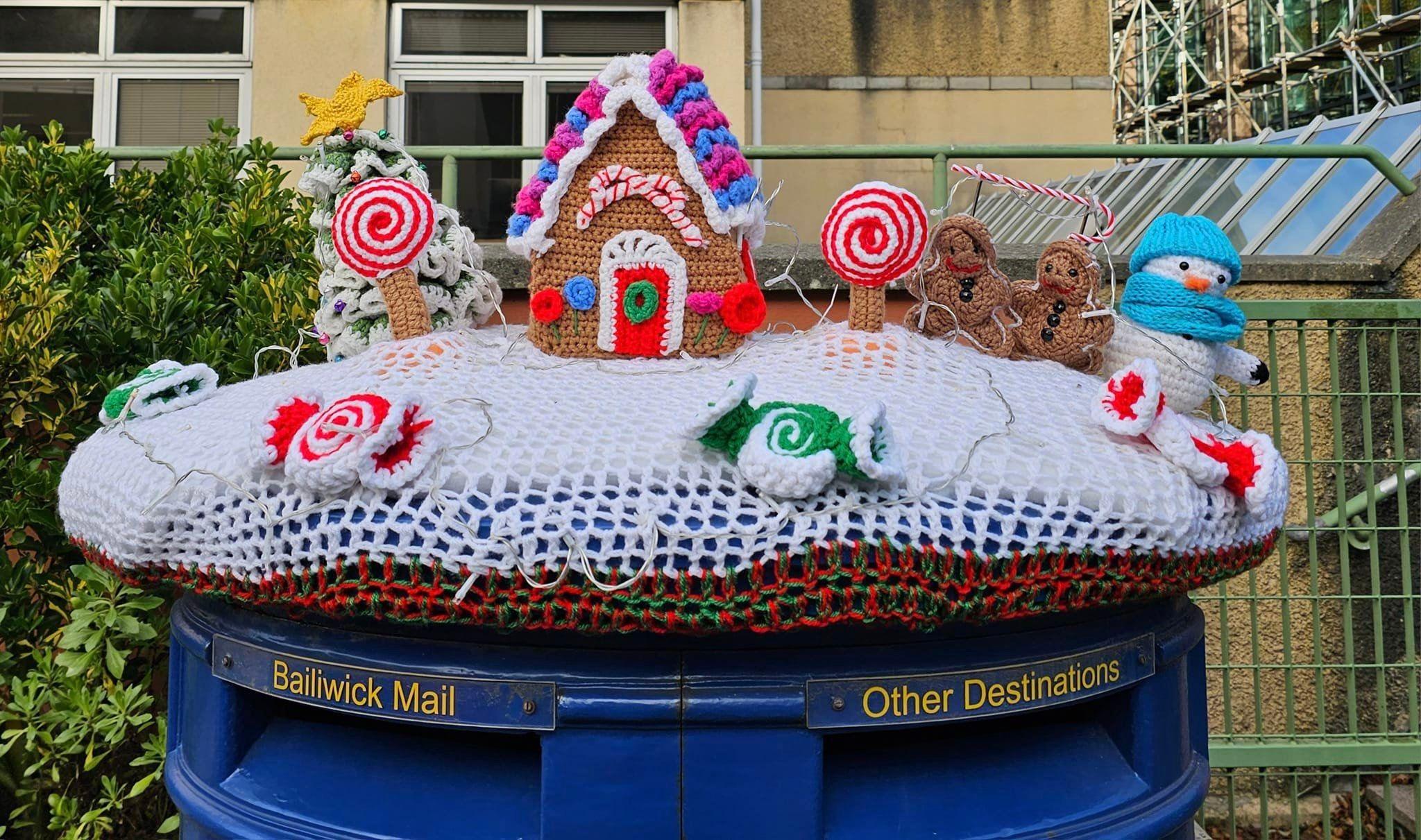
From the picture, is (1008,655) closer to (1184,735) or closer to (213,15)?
(1184,735)

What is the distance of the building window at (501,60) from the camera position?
19.9 ft

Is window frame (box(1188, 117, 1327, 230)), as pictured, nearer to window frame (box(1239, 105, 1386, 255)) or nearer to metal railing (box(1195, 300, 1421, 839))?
window frame (box(1239, 105, 1386, 255))

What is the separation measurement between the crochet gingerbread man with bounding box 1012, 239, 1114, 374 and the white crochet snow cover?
0.36 feet

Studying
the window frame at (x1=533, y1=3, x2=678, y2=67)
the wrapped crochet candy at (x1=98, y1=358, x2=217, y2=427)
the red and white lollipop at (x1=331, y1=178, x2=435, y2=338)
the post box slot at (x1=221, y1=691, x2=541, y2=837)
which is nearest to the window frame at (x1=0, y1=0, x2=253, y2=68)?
the window frame at (x1=533, y1=3, x2=678, y2=67)

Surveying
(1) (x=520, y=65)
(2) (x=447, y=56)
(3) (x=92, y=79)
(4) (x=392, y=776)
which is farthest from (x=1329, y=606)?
(3) (x=92, y=79)

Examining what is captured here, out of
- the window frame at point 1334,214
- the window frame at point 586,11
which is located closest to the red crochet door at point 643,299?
the window frame at point 1334,214

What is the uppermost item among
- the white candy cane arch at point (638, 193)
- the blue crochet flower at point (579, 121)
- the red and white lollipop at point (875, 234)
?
the blue crochet flower at point (579, 121)

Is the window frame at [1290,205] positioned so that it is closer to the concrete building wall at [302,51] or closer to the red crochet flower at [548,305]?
the red crochet flower at [548,305]

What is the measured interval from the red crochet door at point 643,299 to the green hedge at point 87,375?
46.6 inches

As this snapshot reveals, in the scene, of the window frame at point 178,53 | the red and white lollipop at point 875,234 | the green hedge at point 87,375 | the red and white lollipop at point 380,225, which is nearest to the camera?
the red and white lollipop at point 875,234

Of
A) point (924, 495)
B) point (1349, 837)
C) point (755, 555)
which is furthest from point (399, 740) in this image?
point (1349, 837)

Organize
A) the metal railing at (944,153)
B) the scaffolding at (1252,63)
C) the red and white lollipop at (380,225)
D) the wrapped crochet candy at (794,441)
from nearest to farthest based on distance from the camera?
1. the wrapped crochet candy at (794,441)
2. the red and white lollipop at (380,225)
3. the metal railing at (944,153)
4. the scaffolding at (1252,63)

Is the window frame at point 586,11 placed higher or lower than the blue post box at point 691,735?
higher

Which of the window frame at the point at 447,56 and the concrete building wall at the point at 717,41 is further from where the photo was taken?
the window frame at the point at 447,56
